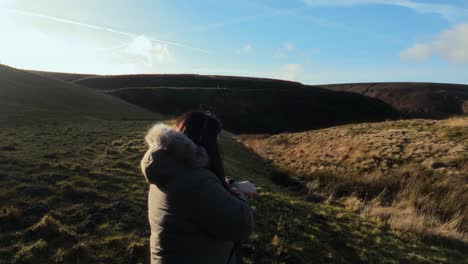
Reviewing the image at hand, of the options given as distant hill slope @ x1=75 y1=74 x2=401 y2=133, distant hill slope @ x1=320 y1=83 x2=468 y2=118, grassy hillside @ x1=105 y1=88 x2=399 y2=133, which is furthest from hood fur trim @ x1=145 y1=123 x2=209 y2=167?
distant hill slope @ x1=320 y1=83 x2=468 y2=118

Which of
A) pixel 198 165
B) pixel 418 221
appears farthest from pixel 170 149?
pixel 418 221

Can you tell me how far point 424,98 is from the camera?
99.4 m

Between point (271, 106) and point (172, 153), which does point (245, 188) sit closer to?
point (172, 153)

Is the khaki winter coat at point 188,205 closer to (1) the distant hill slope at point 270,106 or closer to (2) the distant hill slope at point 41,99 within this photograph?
(2) the distant hill slope at point 41,99

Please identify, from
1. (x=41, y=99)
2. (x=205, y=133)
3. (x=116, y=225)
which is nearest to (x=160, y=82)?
(x=41, y=99)

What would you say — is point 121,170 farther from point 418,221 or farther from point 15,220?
point 418,221

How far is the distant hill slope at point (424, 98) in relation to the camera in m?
89.6

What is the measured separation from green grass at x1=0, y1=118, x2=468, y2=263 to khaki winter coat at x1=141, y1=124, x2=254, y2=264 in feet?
12.9

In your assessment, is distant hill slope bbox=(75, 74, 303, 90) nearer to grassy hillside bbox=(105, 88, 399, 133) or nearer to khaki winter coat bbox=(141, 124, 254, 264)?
grassy hillside bbox=(105, 88, 399, 133)

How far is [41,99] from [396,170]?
34743mm

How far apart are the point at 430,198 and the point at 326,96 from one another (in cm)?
7543

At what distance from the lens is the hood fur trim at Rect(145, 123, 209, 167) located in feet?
8.13

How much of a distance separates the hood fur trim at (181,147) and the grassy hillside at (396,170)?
835 centimetres

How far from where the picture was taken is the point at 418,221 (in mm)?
9430
